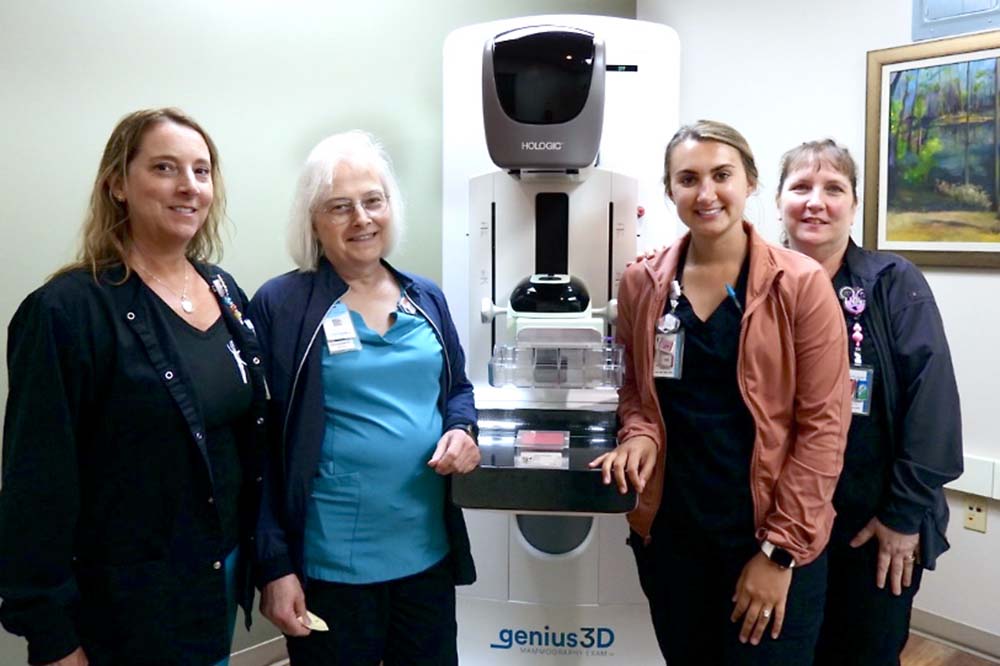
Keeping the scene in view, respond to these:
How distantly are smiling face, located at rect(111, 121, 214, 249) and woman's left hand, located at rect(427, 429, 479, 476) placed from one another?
569 millimetres

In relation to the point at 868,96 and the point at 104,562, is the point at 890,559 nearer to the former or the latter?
the point at 104,562

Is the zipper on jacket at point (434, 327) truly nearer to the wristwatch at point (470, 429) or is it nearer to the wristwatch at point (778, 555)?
the wristwatch at point (470, 429)

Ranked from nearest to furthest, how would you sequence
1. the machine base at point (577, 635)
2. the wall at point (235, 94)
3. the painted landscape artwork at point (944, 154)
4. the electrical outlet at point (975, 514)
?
the wall at point (235, 94) < the machine base at point (577, 635) < the painted landscape artwork at point (944, 154) < the electrical outlet at point (975, 514)

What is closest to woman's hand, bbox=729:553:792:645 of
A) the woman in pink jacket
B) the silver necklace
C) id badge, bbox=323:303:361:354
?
the woman in pink jacket

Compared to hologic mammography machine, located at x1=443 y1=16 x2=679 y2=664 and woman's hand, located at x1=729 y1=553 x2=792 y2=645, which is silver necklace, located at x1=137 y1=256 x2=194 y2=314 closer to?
hologic mammography machine, located at x1=443 y1=16 x2=679 y2=664

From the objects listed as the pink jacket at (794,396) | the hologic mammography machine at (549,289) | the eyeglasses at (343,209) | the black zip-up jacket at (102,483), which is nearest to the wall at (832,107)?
the hologic mammography machine at (549,289)

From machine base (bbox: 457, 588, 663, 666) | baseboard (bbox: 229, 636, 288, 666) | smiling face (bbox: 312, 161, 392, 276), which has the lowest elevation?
baseboard (bbox: 229, 636, 288, 666)

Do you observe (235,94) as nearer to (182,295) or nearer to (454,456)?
(182,295)

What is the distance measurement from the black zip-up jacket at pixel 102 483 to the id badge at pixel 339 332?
0.28 m

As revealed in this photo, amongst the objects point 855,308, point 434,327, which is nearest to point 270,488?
point 434,327

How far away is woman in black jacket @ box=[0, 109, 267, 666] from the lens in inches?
43.0

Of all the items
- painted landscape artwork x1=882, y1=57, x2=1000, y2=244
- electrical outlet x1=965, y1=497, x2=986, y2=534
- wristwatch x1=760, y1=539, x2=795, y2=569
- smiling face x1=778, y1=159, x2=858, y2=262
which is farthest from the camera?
electrical outlet x1=965, y1=497, x2=986, y2=534

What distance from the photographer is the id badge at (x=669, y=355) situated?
1.42 m

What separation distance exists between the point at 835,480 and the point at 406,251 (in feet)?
5.71
